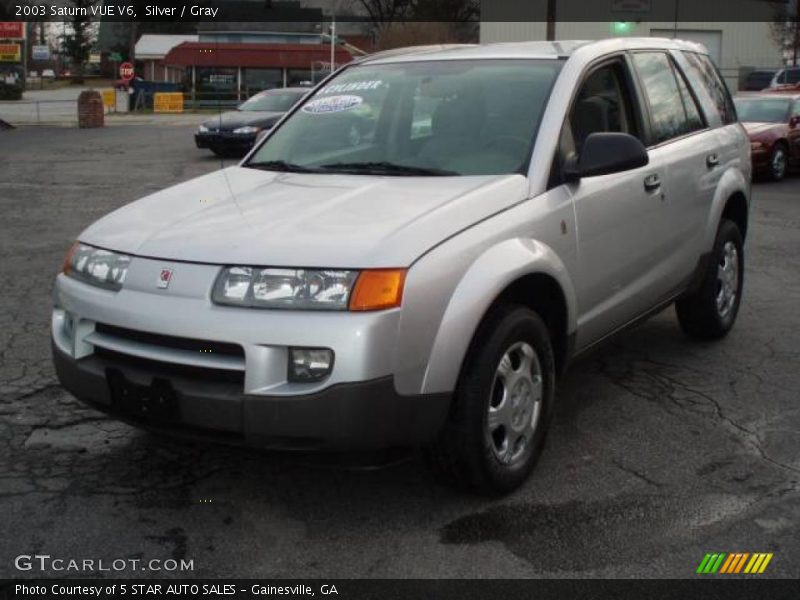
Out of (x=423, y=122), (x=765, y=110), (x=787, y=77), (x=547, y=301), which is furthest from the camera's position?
(x=787, y=77)

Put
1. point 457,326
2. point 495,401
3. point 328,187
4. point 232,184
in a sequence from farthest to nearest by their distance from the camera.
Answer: point 232,184 → point 328,187 → point 495,401 → point 457,326

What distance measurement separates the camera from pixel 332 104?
4840 millimetres

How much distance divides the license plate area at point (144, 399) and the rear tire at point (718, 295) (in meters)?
3.43

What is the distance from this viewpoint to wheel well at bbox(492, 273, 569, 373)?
12.4 feet

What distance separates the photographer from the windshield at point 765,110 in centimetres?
1684

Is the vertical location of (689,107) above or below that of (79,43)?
below

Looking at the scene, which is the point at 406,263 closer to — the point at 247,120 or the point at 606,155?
the point at 606,155

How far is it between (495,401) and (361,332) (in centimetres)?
78

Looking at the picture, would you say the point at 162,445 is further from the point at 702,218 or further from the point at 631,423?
the point at 702,218

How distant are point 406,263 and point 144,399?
1049mm

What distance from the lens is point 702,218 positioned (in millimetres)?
5375

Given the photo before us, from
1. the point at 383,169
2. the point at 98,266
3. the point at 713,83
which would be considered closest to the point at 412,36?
the point at 713,83

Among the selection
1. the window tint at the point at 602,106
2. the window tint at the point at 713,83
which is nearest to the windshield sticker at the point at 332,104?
the window tint at the point at 602,106
